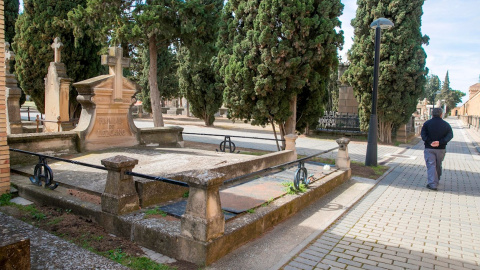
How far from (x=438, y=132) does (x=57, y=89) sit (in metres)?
12.6

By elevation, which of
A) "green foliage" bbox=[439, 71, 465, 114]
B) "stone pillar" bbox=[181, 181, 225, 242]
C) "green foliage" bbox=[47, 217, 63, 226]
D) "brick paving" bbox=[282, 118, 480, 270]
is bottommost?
"brick paving" bbox=[282, 118, 480, 270]

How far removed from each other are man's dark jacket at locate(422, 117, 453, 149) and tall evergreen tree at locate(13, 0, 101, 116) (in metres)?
16.9

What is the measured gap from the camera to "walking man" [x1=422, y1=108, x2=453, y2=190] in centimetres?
781

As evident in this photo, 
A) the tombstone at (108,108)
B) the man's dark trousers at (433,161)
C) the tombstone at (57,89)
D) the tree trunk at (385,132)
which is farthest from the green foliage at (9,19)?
the man's dark trousers at (433,161)

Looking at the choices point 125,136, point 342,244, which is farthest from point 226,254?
point 125,136

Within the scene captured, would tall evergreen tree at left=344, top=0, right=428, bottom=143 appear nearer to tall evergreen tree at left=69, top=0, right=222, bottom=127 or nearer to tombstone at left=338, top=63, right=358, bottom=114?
tombstone at left=338, top=63, right=358, bottom=114

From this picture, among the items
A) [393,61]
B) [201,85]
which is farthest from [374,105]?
[201,85]

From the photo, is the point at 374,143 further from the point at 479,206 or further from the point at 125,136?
the point at 125,136

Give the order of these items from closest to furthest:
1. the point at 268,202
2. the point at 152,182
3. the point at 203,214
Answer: the point at 203,214
the point at 152,182
the point at 268,202

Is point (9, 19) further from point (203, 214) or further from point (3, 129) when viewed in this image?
point (203, 214)

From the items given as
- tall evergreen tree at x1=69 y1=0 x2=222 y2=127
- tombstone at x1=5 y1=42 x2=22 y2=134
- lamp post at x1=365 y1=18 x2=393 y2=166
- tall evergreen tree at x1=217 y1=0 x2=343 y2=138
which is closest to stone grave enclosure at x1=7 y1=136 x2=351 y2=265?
lamp post at x1=365 y1=18 x2=393 y2=166

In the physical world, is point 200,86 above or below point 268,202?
above

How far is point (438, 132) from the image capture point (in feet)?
25.7

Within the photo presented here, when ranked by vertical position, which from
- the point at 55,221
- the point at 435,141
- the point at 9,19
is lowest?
the point at 55,221
